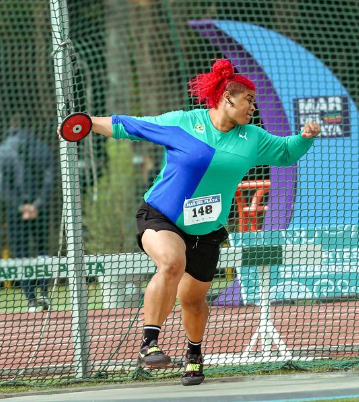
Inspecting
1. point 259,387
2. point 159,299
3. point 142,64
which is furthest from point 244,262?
point 142,64

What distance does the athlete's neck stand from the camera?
19.5ft

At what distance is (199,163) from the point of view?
19.0 ft

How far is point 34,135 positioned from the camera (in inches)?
594

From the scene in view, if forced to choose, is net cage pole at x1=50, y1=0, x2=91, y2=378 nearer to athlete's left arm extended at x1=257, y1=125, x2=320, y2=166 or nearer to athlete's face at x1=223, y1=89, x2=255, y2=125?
athlete's face at x1=223, y1=89, x2=255, y2=125

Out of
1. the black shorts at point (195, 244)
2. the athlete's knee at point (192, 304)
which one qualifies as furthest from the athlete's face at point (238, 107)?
the athlete's knee at point (192, 304)

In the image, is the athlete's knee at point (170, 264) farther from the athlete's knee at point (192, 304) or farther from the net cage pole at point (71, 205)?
the net cage pole at point (71, 205)

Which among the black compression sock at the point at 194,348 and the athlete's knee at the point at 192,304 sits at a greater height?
the athlete's knee at the point at 192,304

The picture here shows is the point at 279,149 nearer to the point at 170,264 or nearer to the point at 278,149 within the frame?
the point at 278,149

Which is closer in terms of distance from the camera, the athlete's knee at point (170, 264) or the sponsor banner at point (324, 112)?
the athlete's knee at point (170, 264)

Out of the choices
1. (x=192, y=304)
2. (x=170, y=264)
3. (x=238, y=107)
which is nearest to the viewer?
(x=170, y=264)

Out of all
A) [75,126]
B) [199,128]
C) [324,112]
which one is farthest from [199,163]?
[324,112]

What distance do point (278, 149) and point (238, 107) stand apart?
410mm

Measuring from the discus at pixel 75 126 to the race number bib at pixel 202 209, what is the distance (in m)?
0.79

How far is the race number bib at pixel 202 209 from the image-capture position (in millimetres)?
5824
